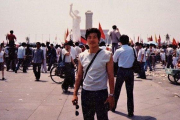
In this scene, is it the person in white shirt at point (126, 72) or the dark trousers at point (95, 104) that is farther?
the person in white shirt at point (126, 72)

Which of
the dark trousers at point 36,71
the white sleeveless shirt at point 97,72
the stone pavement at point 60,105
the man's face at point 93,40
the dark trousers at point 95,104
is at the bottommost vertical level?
the stone pavement at point 60,105

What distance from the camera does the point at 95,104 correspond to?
3906mm

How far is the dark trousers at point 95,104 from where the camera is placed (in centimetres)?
389

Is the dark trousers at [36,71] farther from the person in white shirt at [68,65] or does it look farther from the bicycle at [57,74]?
the person in white shirt at [68,65]

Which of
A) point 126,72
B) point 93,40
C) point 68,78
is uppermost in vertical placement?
point 93,40

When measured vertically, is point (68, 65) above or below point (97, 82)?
below

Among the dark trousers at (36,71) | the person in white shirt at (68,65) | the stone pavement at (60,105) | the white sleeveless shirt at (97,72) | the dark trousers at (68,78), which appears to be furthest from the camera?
the dark trousers at (36,71)

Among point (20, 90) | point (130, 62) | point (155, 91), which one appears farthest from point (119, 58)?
point (20, 90)

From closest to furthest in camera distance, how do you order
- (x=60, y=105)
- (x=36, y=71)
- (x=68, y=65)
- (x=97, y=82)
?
1. (x=97, y=82)
2. (x=60, y=105)
3. (x=68, y=65)
4. (x=36, y=71)

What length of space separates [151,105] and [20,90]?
189 inches

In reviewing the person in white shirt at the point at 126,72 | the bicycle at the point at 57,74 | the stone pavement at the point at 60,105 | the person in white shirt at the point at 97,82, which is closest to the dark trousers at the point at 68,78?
the stone pavement at the point at 60,105

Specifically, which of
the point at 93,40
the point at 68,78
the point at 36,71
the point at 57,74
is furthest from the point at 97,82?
the point at 36,71

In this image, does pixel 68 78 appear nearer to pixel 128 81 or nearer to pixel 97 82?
pixel 128 81

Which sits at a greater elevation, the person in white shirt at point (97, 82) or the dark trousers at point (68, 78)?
the person in white shirt at point (97, 82)
